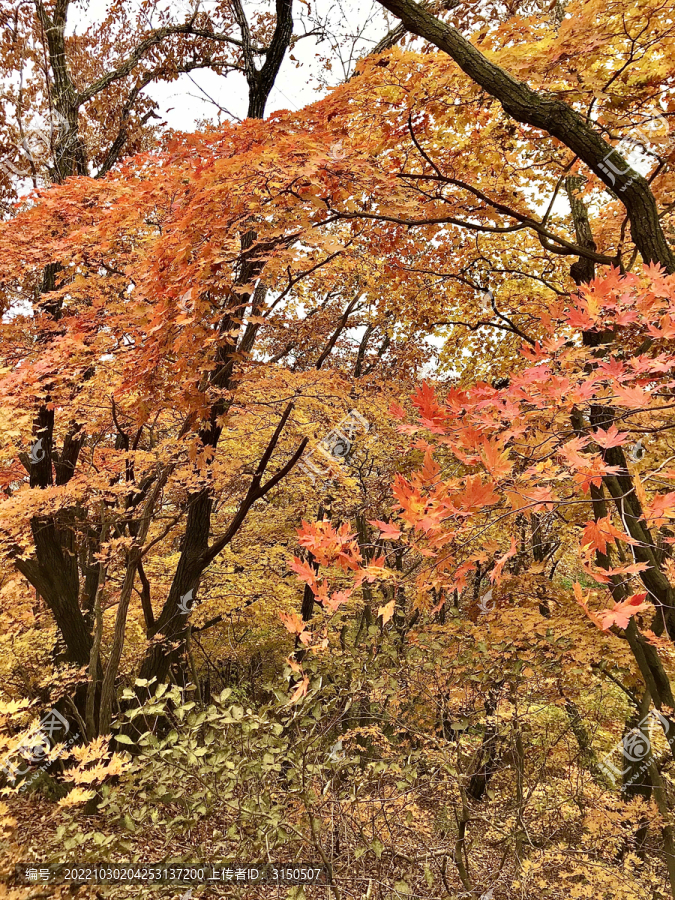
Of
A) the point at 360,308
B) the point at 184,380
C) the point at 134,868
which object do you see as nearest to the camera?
the point at 134,868

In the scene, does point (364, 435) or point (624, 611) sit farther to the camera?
point (364, 435)

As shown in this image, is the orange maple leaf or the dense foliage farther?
the dense foliage

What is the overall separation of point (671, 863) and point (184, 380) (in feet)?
18.2

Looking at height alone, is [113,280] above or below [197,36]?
below

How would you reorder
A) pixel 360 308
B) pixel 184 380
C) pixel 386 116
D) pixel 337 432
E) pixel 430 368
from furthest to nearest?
pixel 430 368 < pixel 360 308 < pixel 337 432 < pixel 386 116 < pixel 184 380

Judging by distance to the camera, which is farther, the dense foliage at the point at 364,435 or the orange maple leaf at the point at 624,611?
the dense foliage at the point at 364,435

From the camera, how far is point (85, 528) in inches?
261

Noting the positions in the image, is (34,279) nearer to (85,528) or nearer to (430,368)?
(85,528)

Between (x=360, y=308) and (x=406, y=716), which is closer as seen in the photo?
(x=406, y=716)

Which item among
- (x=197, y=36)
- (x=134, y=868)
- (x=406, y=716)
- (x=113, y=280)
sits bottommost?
(x=406, y=716)

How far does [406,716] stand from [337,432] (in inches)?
135

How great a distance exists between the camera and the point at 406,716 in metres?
5.54

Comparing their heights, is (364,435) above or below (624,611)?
above

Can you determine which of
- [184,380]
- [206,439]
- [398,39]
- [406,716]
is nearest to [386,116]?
[184,380]
